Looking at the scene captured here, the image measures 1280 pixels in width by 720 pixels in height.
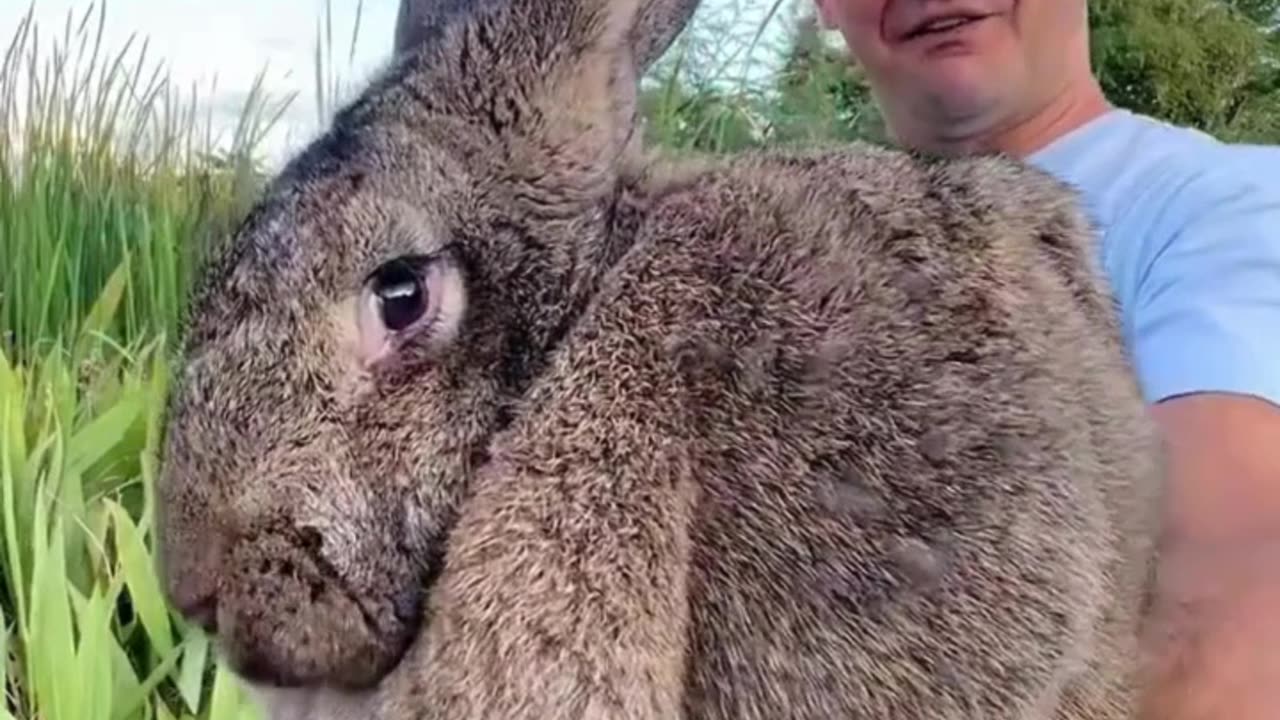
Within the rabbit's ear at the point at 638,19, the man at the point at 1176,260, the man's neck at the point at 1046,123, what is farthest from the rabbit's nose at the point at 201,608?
the man's neck at the point at 1046,123

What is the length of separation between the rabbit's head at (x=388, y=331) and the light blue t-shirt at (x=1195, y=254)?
1.32 ft

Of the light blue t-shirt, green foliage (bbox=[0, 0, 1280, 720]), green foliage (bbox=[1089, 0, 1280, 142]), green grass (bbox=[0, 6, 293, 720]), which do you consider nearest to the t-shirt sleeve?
the light blue t-shirt

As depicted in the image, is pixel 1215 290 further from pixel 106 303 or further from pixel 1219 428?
pixel 106 303

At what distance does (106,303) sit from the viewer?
1.92m

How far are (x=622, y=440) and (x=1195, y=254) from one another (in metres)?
0.62

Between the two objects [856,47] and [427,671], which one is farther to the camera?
[856,47]

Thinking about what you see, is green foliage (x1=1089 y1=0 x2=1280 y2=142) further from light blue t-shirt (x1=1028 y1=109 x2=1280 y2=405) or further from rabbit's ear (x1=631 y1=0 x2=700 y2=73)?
rabbit's ear (x1=631 y1=0 x2=700 y2=73)

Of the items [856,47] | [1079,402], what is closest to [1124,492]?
[1079,402]

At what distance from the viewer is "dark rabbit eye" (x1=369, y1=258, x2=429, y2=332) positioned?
42 centimetres

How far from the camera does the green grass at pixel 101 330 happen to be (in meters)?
1.21

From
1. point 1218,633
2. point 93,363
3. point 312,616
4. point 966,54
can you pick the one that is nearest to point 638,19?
point 312,616

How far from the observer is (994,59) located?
4.05ft

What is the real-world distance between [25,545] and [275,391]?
3.81ft

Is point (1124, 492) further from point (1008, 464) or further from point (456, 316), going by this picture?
point (456, 316)
